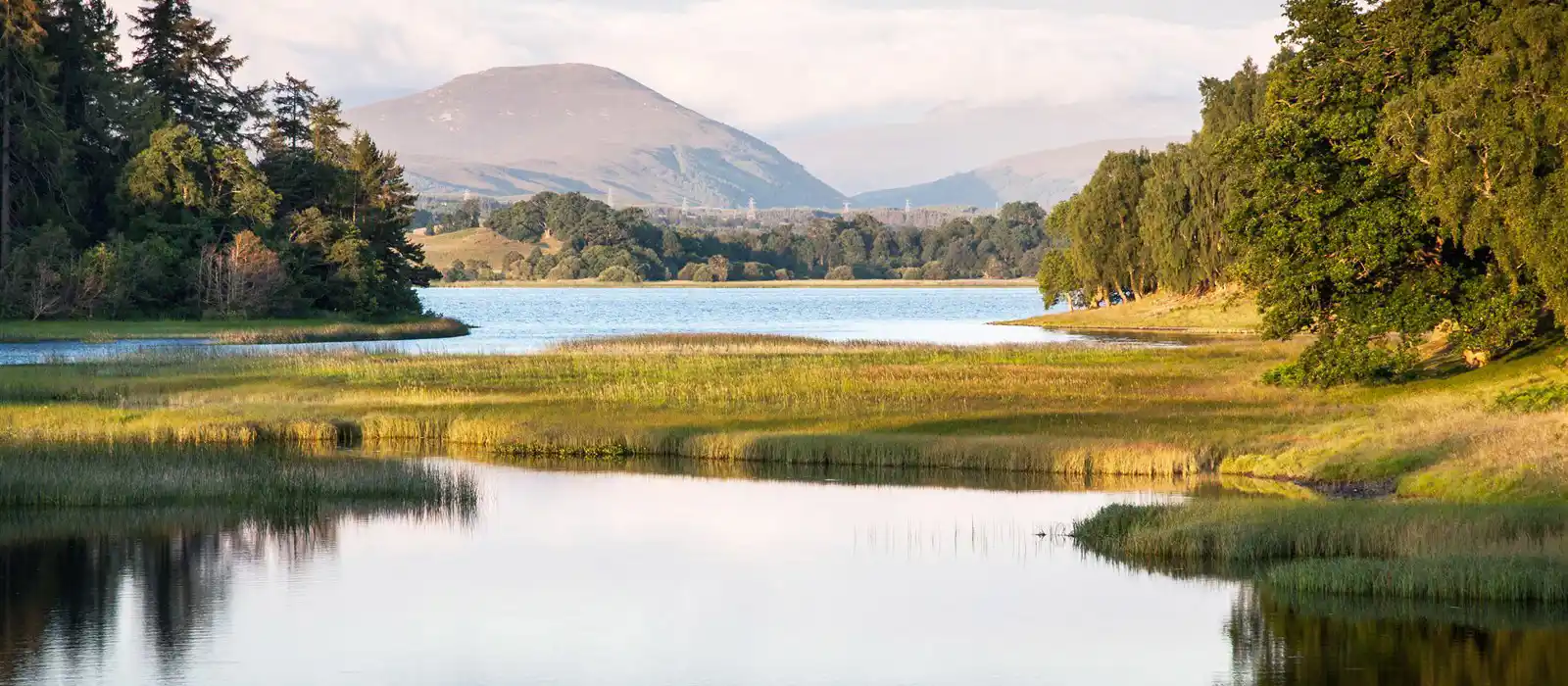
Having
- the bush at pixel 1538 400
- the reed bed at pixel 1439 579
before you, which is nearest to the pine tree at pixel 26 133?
the bush at pixel 1538 400

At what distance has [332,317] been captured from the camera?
4405 inches

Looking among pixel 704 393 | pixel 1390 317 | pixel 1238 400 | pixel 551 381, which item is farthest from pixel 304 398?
pixel 1390 317

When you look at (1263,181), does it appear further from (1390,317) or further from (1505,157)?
(1505,157)

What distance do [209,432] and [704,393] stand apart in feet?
49.0

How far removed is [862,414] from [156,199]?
74.8 meters

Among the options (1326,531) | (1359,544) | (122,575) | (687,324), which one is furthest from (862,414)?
(687,324)

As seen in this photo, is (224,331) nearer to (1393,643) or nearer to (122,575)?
(122,575)

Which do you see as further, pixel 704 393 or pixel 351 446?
pixel 704 393

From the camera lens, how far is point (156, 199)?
106938mm

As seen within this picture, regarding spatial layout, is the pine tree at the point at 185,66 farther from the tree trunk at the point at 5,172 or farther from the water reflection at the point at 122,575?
the water reflection at the point at 122,575

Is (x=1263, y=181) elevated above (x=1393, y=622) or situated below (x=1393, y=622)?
above

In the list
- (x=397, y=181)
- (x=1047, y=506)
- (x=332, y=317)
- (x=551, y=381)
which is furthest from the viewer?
(x=397, y=181)

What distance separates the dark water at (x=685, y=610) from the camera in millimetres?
21250

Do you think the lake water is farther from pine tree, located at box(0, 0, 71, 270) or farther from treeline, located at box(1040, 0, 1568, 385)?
treeline, located at box(1040, 0, 1568, 385)
